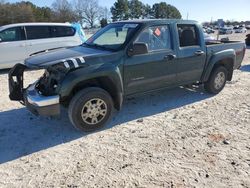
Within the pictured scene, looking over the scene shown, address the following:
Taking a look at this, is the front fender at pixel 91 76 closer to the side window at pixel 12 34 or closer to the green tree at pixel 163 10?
the side window at pixel 12 34

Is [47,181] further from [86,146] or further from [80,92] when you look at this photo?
[80,92]

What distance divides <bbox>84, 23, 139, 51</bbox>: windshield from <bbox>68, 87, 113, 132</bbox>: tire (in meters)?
0.93

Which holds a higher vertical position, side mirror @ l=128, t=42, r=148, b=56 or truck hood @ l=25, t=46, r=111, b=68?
side mirror @ l=128, t=42, r=148, b=56

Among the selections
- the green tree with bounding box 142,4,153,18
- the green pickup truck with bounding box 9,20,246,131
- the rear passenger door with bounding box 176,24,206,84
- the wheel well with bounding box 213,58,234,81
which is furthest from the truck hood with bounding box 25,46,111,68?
the green tree with bounding box 142,4,153,18

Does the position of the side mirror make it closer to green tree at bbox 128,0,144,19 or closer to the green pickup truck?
the green pickup truck

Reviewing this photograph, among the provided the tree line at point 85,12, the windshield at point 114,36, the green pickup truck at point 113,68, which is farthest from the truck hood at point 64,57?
the tree line at point 85,12

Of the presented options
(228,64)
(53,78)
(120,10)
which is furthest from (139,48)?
(120,10)

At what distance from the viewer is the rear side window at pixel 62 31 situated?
34.9 ft

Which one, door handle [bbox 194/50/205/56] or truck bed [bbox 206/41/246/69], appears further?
truck bed [bbox 206/41/246/69]

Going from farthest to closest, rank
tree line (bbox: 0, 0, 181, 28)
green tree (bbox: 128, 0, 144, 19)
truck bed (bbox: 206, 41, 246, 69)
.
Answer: green tree (bbox: 128, 0, 144, 19) < tree line (bbox: 0, 0, 181, 28) < truck bed (bbox: 206, 41, 246, 69)

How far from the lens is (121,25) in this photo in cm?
561

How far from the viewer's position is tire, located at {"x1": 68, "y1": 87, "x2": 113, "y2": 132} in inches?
176

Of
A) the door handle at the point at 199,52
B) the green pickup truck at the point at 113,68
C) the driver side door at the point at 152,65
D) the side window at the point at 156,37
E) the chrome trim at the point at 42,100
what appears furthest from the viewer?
the door handle at the point at 199,52

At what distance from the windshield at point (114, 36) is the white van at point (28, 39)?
458 cm
